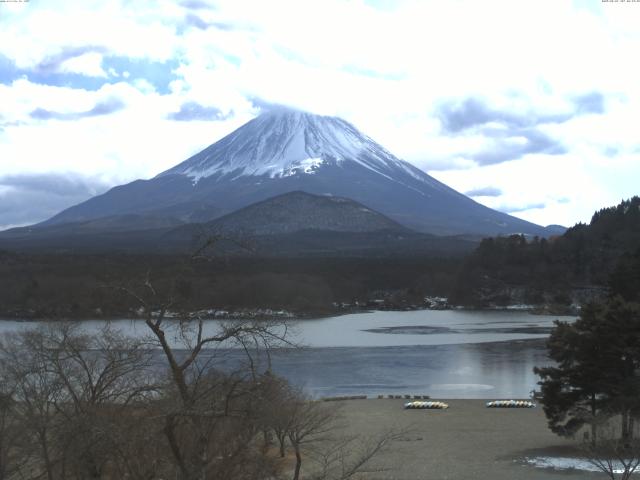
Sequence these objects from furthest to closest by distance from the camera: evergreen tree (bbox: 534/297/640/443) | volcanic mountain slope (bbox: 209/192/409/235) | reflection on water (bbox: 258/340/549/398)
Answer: volcanic mountain slope (bbox: 209/192/409/235) → reflection on water (bbox: 258/340/549/398) → evergreen tree (bbox: 534/297/640/443)

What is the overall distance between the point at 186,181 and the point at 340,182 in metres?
36.0

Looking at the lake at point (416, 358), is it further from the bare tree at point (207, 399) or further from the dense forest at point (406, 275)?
the dense forest at point (406, 275)

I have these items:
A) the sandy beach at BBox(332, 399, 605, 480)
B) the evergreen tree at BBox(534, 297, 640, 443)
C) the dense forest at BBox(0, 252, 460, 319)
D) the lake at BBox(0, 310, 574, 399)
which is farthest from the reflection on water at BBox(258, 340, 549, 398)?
the evergreen tree at BBox(534, 297, 640, 443)

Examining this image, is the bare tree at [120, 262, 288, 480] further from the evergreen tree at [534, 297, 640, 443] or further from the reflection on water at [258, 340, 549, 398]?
the reflection on water at [258, 340, 549, 398]

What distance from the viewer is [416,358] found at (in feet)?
121

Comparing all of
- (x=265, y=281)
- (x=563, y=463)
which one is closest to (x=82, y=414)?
(x=563, y=463)

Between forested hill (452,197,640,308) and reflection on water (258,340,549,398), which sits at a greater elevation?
forested hill (452,197,640,308)

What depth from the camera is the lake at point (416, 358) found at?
27828mm

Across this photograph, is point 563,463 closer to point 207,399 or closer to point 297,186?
point 207,399

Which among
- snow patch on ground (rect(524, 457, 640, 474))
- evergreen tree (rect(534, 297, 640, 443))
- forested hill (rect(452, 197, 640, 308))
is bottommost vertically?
snow patch on ground (rect(524, 457, 640, 474))

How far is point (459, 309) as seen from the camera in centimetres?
8300

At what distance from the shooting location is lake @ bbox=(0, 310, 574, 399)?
27.8m

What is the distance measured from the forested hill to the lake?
73.8 ft

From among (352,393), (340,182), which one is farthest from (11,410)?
(340,182)
